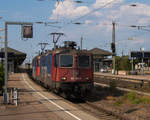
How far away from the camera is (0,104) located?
13.7 m

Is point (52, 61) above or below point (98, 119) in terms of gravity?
above

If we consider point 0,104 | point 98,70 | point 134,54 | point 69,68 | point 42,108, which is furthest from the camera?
point 98,70

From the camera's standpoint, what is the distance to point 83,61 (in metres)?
15.9

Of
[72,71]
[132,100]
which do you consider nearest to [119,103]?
[132,100]

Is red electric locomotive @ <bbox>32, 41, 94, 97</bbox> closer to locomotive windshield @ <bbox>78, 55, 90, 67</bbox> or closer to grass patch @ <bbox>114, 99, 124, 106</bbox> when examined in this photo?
locomotive windshield @ <bbox>78, 55, 90, 67</bbox>

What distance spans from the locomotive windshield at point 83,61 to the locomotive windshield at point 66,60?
51 centimetres

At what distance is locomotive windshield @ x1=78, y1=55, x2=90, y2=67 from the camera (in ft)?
52.0

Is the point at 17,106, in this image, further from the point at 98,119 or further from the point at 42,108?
the point at 98,119

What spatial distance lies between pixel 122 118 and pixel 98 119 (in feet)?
2.98

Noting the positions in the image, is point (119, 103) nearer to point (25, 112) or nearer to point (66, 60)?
point (66, 60)

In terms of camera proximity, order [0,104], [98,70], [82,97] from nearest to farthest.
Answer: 1. [0,104]
2. [82,97]
3. [98,70]

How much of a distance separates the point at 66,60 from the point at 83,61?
3.23ft

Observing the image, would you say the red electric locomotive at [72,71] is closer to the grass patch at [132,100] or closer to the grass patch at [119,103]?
the grass patch at [119,103]

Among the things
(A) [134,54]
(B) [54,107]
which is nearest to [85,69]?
(B) [54,107]
